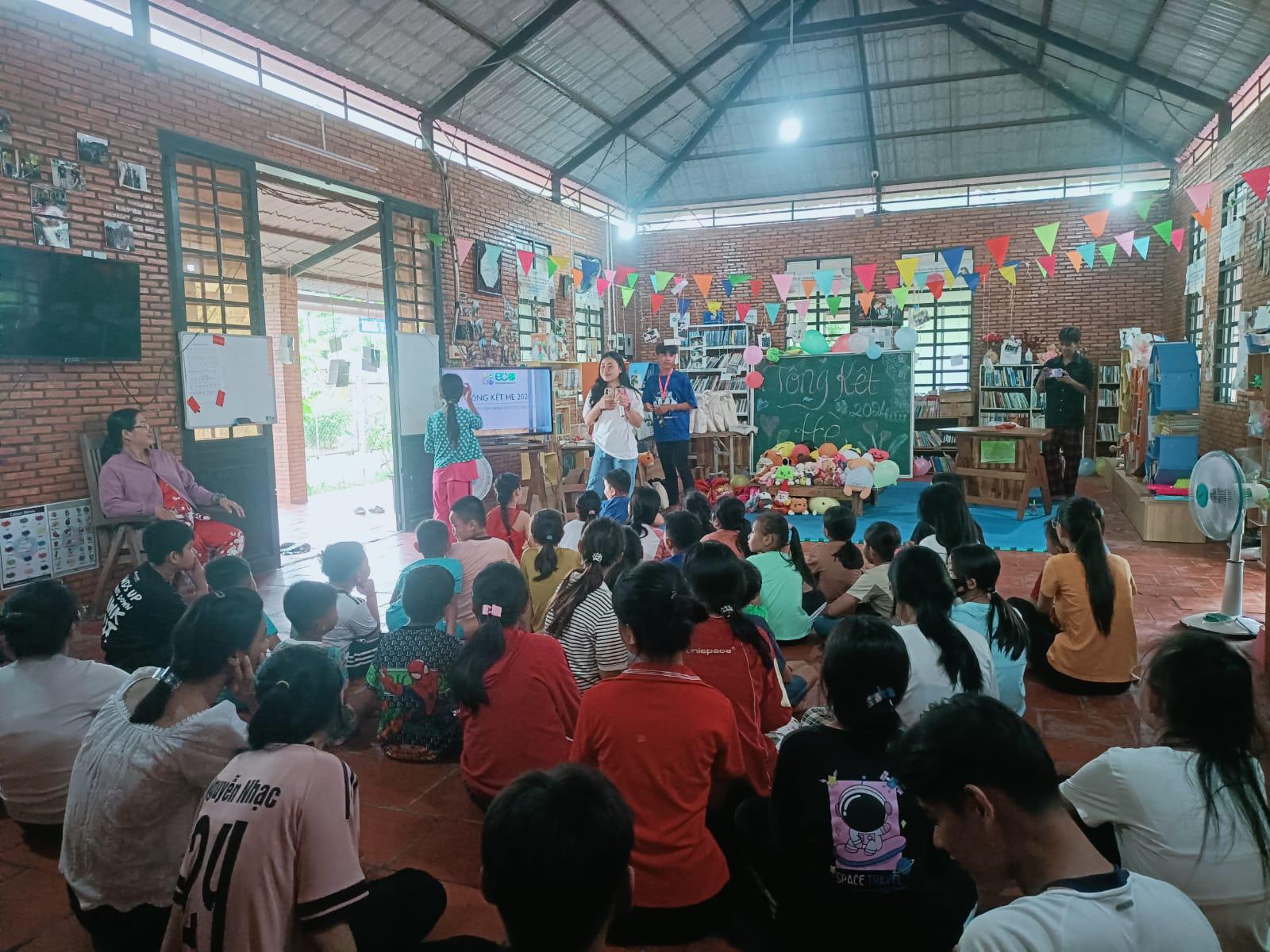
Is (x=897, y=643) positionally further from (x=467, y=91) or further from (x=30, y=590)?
(x=467, y=91)

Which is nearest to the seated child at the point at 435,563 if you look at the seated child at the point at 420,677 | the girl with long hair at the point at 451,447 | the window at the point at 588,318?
the seated child at the point at 420,677

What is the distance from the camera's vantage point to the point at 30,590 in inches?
86.9

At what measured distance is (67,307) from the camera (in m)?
4.96

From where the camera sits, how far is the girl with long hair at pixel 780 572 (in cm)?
366

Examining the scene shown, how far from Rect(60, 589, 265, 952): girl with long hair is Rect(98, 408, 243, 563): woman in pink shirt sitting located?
3.26 meters

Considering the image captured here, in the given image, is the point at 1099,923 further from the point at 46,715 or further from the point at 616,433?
the point at 616,433

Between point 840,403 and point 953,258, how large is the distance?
Result: 11.1 ft

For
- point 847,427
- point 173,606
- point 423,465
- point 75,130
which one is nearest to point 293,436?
point 423,465

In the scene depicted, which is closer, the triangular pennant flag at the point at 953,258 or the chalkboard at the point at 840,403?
the chalkboard at the point at 840,403

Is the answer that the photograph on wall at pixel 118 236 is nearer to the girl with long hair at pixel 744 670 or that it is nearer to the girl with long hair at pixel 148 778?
the girl with long hair at pixel 148 778

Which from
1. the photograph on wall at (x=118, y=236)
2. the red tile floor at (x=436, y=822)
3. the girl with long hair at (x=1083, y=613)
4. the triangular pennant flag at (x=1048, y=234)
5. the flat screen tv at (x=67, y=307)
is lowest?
the red tile floor at (x=436, y=822)

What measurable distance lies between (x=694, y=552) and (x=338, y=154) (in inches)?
238

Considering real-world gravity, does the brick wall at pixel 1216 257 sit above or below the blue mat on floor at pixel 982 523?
above

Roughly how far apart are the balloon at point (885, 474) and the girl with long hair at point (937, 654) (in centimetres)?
596
